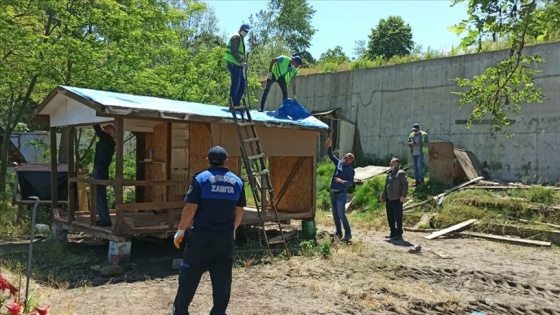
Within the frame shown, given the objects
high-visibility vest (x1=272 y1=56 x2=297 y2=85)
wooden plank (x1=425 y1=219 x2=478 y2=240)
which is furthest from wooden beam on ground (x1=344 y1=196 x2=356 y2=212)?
high-visibility vest (x1=272 y1=56 x2=297 y2=85)

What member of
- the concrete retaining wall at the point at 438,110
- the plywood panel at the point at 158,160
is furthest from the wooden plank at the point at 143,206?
the concrete retaining wall at the point at 438,110

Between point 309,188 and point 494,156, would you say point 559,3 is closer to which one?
point 309,188

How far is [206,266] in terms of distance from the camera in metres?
5.20

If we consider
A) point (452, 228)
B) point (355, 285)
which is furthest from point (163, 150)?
point (452, 228)

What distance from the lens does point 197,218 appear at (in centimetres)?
518

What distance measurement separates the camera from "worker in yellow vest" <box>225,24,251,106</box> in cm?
981

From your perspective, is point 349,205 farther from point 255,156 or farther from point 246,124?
point 246,124

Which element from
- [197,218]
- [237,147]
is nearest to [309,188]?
[237,147]

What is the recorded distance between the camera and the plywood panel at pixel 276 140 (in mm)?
9581

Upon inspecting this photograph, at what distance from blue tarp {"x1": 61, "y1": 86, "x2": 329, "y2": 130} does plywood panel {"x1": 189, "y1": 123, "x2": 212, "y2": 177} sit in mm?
1510

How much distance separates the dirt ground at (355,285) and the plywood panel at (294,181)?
1549mm

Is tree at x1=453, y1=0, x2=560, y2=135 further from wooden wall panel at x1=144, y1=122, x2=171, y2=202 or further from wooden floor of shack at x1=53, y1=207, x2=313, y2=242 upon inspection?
wooden wall panel at x1=144, y1=122, x2=171, y2=202

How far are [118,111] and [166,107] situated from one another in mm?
1053

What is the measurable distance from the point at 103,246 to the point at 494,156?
1248cm
